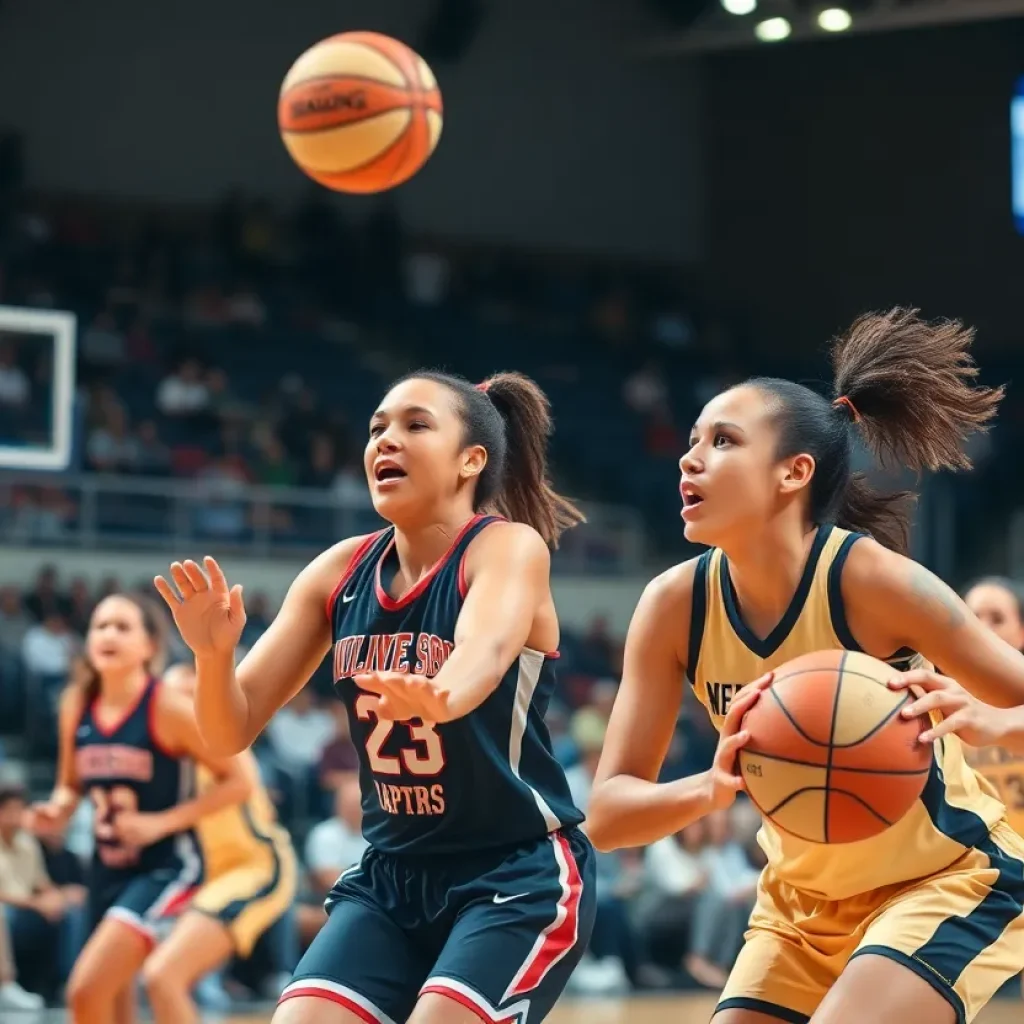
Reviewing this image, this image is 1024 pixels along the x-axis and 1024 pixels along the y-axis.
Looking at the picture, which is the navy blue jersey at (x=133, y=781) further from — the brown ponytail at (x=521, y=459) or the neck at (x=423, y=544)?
the neck at (x=423, y=544)

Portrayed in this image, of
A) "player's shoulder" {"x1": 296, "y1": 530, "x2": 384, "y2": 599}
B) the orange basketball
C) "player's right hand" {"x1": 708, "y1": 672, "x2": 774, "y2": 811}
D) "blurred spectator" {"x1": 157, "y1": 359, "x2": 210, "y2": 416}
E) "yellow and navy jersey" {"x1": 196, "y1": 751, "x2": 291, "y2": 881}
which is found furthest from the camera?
"blurred spectator" {"x1": 157, "y1": 359, "x2": 210, "y2": 416}

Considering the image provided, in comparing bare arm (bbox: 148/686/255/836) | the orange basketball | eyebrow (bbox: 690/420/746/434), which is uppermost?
the orange basketball

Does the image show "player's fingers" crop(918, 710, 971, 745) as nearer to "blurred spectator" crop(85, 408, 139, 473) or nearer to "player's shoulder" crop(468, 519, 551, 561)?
"player's shoulder" crop(468, 519, 551, 561)

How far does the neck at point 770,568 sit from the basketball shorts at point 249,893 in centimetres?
310

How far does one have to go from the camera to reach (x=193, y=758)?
6055mm

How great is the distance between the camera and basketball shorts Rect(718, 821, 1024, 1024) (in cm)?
318

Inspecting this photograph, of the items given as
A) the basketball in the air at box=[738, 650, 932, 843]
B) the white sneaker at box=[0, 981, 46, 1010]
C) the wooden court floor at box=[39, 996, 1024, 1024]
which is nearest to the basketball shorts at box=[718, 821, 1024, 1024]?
the basketball in the air at box=[738, 650, 932, 843]

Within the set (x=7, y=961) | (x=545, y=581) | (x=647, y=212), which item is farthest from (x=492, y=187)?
(x=545, y=581)

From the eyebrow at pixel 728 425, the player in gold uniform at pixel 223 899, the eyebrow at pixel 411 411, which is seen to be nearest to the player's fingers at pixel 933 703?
the eyebrow at pixel 728 425

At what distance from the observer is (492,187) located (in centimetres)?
2047

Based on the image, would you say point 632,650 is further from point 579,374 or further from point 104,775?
point 579,374

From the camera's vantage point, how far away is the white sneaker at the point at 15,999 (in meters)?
8.33

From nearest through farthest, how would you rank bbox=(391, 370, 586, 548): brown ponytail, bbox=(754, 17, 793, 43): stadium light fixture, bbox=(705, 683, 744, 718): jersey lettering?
bbox=(705, 683, 744, 718): jersey lettering, bbox=(391, 370, 586, 548): brown ponytail, bbox=(754, 17, 793, 43): stadium light fixture

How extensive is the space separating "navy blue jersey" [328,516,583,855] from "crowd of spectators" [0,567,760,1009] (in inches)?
212
